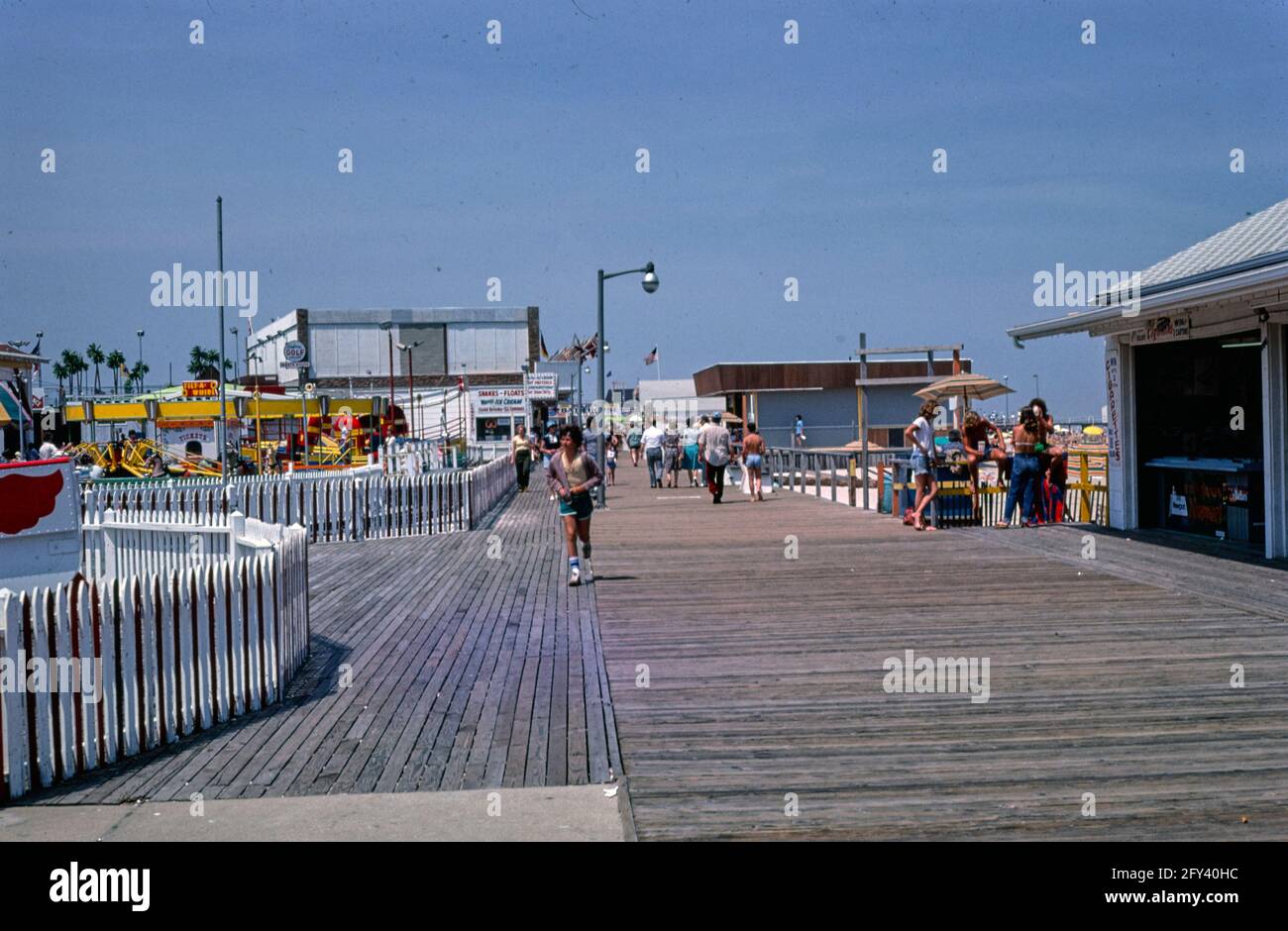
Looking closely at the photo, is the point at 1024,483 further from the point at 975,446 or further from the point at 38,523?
the point at 38,523

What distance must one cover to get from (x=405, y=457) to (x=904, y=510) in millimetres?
14810

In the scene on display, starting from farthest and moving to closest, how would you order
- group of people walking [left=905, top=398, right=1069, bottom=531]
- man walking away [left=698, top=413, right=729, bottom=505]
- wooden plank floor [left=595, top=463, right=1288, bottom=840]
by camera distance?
man walking away [left=698, top=413, right=729, bottom=505]
group of people walking [left=905, top=398, right=1069, bottom=531]
wooden plank floor [left=595, top=463, right=1288, bottom=840]

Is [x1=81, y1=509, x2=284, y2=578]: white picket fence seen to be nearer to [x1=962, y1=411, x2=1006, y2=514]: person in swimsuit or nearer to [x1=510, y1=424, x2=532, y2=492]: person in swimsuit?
[x1=962, y1=411, x2=1006, y2=514]: person in swimsuit

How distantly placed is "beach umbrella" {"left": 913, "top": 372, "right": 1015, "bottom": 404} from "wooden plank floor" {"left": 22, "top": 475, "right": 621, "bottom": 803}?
38.6ft

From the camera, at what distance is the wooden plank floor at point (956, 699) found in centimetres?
559

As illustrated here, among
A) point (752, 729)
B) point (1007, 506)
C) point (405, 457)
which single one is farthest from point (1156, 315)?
point (405, 457)

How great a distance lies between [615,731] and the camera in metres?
7.18

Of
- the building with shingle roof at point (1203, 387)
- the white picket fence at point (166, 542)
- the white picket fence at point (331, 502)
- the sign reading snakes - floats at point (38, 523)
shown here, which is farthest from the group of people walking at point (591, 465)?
the building with shingle roof at point (1203, 387)

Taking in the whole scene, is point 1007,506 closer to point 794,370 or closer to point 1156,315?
point 1156,315

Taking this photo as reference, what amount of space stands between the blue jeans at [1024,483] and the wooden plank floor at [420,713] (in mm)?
7357

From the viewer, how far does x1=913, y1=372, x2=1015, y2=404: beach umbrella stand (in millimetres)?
23109

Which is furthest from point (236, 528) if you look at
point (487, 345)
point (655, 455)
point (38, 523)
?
point (487, 345)

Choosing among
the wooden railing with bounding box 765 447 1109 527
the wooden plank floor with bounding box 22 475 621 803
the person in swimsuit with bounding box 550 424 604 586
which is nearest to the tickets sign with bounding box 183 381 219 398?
the wooden railing with bounding box 765 447 1109 527

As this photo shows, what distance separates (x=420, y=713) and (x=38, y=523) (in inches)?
259
